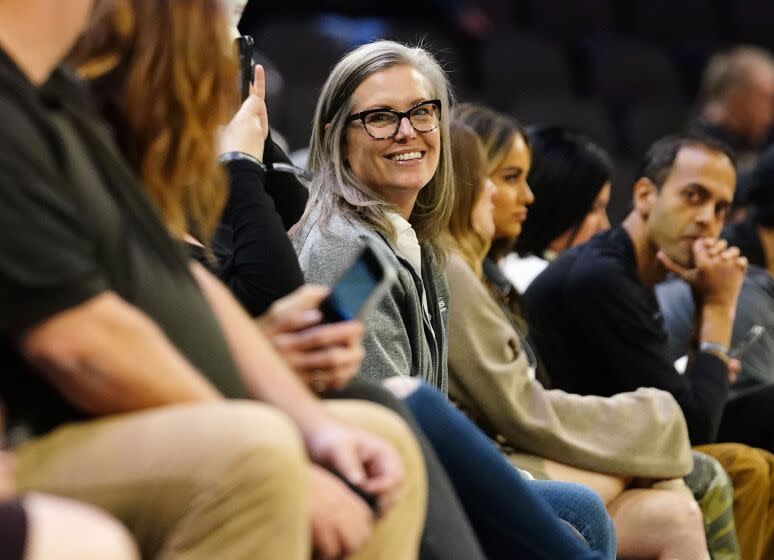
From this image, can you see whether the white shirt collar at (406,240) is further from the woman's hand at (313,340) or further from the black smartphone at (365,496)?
the black smartphone at (365,496)

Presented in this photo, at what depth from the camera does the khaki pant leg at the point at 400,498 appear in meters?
1.34

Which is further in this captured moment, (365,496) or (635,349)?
(635,349)

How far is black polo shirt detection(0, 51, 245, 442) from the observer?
1125 mm

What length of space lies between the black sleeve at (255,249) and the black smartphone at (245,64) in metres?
0.32

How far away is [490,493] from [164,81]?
76 centimetres

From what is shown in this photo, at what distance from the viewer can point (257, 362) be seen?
55.5 inches

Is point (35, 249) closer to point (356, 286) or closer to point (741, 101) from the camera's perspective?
point (356, 286)

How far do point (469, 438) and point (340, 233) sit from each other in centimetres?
60

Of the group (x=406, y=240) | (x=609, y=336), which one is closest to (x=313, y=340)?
(x=406, y=240)

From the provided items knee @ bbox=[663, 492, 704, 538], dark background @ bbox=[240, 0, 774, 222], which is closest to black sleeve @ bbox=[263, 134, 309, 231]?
knee @ bbox=[663, 492, 704, 538]

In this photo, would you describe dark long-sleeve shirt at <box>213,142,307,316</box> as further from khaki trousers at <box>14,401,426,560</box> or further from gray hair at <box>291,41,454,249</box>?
khaki trousers at <box>14,401,426,560</box>

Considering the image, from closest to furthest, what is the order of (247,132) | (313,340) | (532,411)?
(313,340), (247,132), (532,411)

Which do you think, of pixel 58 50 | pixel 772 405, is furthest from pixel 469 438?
pixel 772 405

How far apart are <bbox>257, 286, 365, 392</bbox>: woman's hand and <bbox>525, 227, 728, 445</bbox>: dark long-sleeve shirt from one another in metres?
1.47
